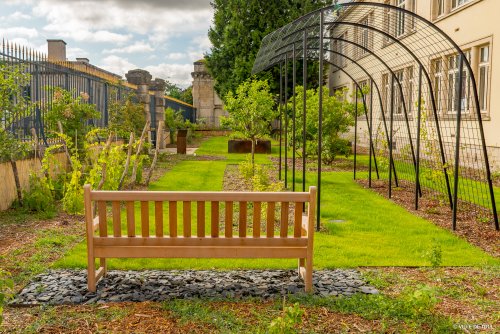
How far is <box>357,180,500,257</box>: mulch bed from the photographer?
7672mm

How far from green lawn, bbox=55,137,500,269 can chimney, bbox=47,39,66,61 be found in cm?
2122

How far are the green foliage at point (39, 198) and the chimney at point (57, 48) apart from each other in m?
22.9

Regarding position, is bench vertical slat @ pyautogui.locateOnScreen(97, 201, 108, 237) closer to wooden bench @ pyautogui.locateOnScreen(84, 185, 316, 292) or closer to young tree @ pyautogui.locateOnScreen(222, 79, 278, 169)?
wooden bench @ pyautogui.locateOnScreen(84, 185, 316, 292)

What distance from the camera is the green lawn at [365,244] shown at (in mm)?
6133

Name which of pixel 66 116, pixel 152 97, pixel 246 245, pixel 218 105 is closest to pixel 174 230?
pixel 246 245

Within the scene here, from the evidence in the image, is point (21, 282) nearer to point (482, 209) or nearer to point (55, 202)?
point (55, 202)

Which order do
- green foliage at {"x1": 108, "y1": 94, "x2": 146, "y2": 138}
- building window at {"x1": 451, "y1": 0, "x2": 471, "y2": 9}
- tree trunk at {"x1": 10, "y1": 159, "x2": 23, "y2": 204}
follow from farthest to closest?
green foliage at {"x1": 108, "y1": 94, "x2": 146, "y2": 138} < building window at {"x1": 451, "y1": 0, "x2": 471, "y2": 9} < tree trunk at {"x1": 10, "y1": 159, "x2": 23, "y2": 204}

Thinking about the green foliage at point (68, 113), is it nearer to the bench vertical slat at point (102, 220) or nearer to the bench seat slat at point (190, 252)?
the bench vertical slat at point (102, 220)

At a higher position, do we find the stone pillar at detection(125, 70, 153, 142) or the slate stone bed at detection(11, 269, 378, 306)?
the stone pillar at detection(125, 70, 153, 142)

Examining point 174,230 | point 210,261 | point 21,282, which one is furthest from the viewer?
point 210,261

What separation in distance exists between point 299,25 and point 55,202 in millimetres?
5407

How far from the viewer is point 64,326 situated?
4258 mm

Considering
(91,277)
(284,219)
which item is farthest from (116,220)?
(284,219)

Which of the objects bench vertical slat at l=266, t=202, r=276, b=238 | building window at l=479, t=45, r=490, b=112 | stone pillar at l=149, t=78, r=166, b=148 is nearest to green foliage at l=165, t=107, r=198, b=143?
stone pillar at l=149, t=78, r=166, b=148
